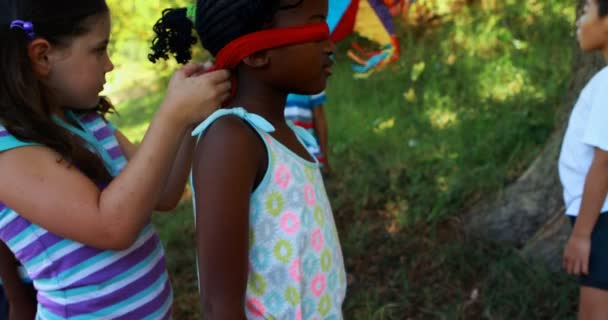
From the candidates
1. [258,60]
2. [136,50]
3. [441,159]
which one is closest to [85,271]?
[258,60]

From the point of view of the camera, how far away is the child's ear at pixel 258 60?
1.24 metres

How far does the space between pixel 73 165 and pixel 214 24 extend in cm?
44

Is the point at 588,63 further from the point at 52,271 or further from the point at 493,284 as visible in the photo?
the point at 52,271

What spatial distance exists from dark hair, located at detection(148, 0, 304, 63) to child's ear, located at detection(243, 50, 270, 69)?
0.05 m

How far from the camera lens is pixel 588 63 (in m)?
2.70

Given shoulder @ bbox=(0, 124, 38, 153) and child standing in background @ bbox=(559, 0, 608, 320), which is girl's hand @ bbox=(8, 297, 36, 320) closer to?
shoulder @ bbox=(0, 124, 38, 153)

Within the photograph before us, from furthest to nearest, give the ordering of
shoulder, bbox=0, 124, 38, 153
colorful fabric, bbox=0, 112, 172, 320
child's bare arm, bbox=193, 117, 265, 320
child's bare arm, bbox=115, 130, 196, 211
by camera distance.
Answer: child's bare arm, bbox=115, 130, 196, 211 < colorful fabric, bbox=0, 112, 172, 320 < shoulder, bbox=0, 124, 38, 153 < child's bare arm, bbox=193, 117, 265, 320

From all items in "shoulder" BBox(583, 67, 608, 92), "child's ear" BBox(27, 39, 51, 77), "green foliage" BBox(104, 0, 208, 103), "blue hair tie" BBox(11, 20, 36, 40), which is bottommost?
"green foliage" BBox(104, 0, 208, 103)

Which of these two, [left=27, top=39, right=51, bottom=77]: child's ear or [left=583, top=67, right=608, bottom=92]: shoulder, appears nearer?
[left=27, top=39, right=51, bottom=77]: child's ear

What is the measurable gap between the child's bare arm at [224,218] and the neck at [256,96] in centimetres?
16

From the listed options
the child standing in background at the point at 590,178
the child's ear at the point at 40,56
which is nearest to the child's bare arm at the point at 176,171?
the child's ear at the point at 40,56

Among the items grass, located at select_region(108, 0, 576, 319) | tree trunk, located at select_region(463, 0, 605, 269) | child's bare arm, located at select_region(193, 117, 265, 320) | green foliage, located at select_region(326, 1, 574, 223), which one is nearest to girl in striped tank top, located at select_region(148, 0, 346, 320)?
child's bare arm, located at select_region(193, 117, 265, 320)

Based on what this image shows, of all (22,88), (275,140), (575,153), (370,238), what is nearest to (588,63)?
(575,153)

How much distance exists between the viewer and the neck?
129 cm
